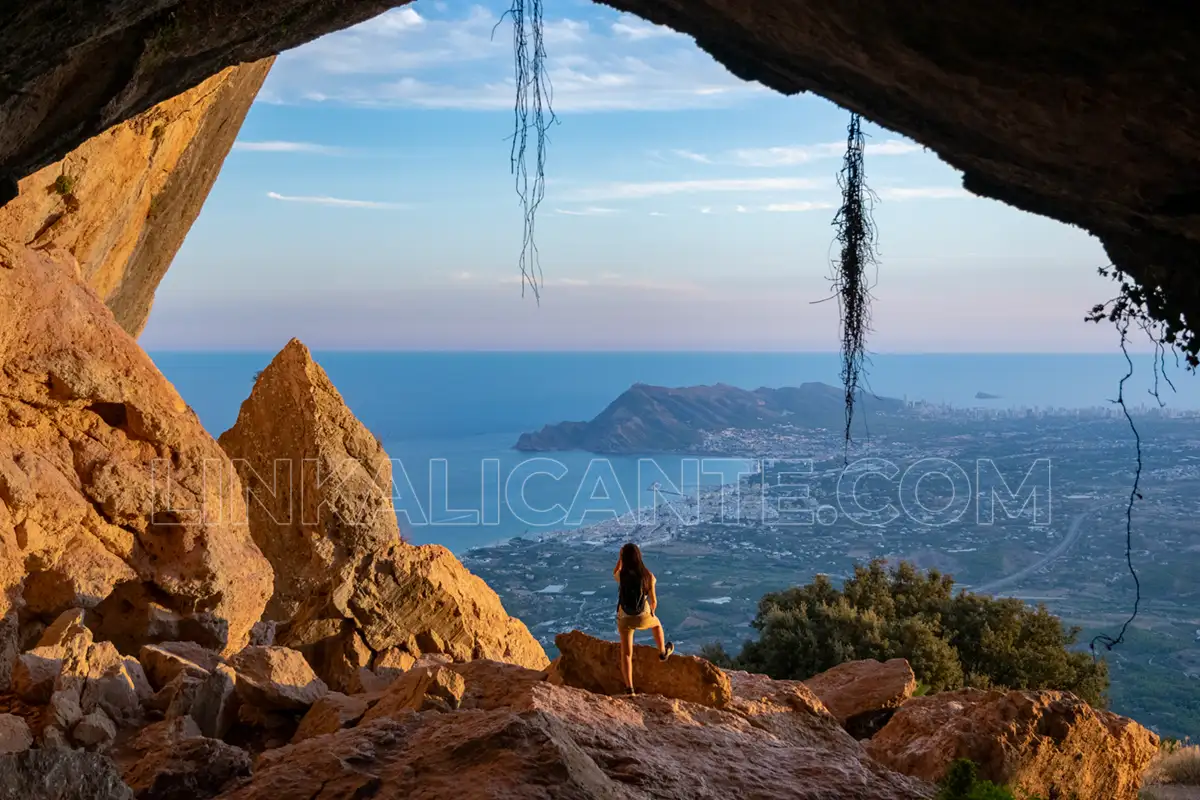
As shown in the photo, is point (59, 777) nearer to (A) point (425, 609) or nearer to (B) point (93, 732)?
(B) point (93, 732)

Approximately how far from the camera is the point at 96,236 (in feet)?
44.9

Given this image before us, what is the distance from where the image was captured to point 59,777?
15.8 ft

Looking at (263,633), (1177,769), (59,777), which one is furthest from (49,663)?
(1177,769)

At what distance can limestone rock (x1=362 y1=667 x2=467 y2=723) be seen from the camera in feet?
26.6

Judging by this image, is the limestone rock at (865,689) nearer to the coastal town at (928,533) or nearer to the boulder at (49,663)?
the boulder at (49,663)

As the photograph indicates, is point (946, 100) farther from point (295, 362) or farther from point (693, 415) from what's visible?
point (693, 415)

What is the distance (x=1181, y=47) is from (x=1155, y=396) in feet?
6.93

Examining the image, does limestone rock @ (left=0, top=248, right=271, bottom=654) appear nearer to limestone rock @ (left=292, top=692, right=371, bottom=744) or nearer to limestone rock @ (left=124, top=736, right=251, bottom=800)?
limestone rock @ (left=292, top=692, right=371, bottom=744)

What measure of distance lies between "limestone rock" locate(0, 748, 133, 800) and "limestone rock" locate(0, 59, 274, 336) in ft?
26.8

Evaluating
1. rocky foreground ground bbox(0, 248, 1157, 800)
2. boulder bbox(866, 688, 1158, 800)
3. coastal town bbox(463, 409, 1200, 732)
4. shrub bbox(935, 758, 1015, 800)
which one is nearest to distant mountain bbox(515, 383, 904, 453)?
coastal town bbox(463, 409, 1200, 732)

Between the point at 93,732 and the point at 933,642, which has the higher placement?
the point at 93,732

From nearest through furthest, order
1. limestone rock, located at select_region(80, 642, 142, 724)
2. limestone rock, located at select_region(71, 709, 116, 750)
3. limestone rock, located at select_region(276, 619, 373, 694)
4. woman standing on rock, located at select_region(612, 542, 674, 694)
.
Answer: limestone rock, located at select_region(71, 709, 116, 750) → limestone rock, located at select_region(80, 642, 142, 724) → woman standing on rock, located at select_region(612, 542, 674, 694) → limestone rock, located at select_region(276, 619, 373, 694)

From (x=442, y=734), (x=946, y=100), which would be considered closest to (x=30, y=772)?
(x=442, y=734)

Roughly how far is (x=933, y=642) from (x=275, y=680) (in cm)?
1437
